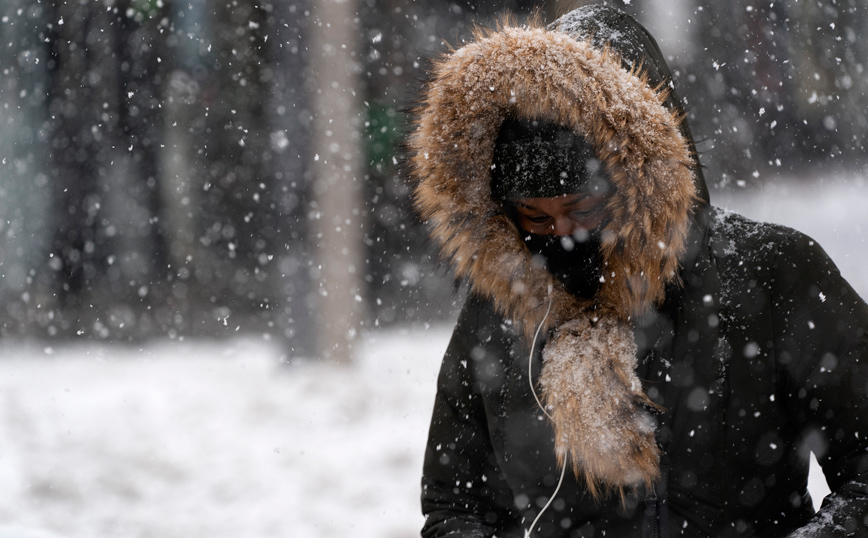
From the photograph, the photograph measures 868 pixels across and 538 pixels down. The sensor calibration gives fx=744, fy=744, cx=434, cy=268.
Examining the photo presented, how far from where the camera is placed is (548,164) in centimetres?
152

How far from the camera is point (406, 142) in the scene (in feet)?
5.89

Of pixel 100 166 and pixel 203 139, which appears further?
pixel 100 166

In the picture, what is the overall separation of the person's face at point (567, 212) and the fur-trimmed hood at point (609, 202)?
33 mm

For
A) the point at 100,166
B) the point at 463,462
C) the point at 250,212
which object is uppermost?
the point at 100,166

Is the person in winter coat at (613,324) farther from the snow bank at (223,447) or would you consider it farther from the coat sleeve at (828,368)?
the snow bank at (223,447)

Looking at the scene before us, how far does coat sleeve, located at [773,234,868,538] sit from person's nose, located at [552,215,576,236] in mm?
405

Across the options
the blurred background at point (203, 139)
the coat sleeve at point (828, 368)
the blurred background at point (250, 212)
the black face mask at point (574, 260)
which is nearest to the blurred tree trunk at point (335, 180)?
the blurred background at point (250, 212)

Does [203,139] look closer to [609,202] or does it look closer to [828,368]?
[609,202]

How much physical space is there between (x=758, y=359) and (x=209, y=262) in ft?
28.6

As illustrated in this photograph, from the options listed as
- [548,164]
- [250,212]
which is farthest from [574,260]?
[250,212]

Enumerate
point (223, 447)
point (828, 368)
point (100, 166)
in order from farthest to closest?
point (100, 166) < point (223, 447) < point (828, 368)

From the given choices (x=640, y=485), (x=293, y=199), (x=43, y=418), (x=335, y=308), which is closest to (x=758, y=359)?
(x=640, y=485)

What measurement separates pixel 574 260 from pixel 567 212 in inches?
4.0

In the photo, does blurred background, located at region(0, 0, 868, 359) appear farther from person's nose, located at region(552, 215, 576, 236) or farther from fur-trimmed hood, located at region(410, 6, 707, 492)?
person's nose, located at region(552, 215, 576, 236)
